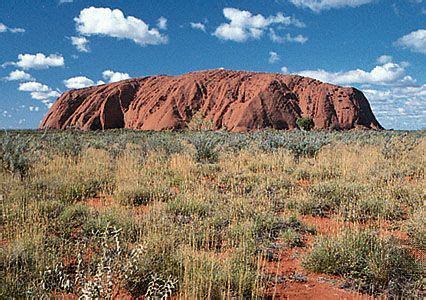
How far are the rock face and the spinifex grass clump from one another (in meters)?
63.8

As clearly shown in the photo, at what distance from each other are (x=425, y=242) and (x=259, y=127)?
64.3 meters

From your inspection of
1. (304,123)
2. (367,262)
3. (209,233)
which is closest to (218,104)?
(304,123)

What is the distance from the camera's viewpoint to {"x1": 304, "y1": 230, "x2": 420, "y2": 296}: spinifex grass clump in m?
3.85

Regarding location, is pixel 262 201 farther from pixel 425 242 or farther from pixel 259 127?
pixel 259 127

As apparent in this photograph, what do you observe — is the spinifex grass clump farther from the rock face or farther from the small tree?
the rock face

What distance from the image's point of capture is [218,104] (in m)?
76.6

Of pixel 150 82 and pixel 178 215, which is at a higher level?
pixel 150 82

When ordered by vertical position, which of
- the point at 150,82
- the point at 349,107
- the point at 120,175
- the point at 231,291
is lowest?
the point at 231,291

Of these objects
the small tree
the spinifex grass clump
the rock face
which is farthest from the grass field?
the rock face

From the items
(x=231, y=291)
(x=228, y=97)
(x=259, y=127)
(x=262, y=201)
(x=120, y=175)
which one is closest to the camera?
(x=231, y=291)

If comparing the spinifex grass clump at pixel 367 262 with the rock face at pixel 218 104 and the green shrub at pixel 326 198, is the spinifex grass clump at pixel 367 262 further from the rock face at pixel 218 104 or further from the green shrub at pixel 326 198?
the rock face at pixel 218 104

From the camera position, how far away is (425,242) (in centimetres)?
479

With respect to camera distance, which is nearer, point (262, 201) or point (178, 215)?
point (178, 215)

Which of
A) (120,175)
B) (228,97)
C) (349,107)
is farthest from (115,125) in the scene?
(120,175)
